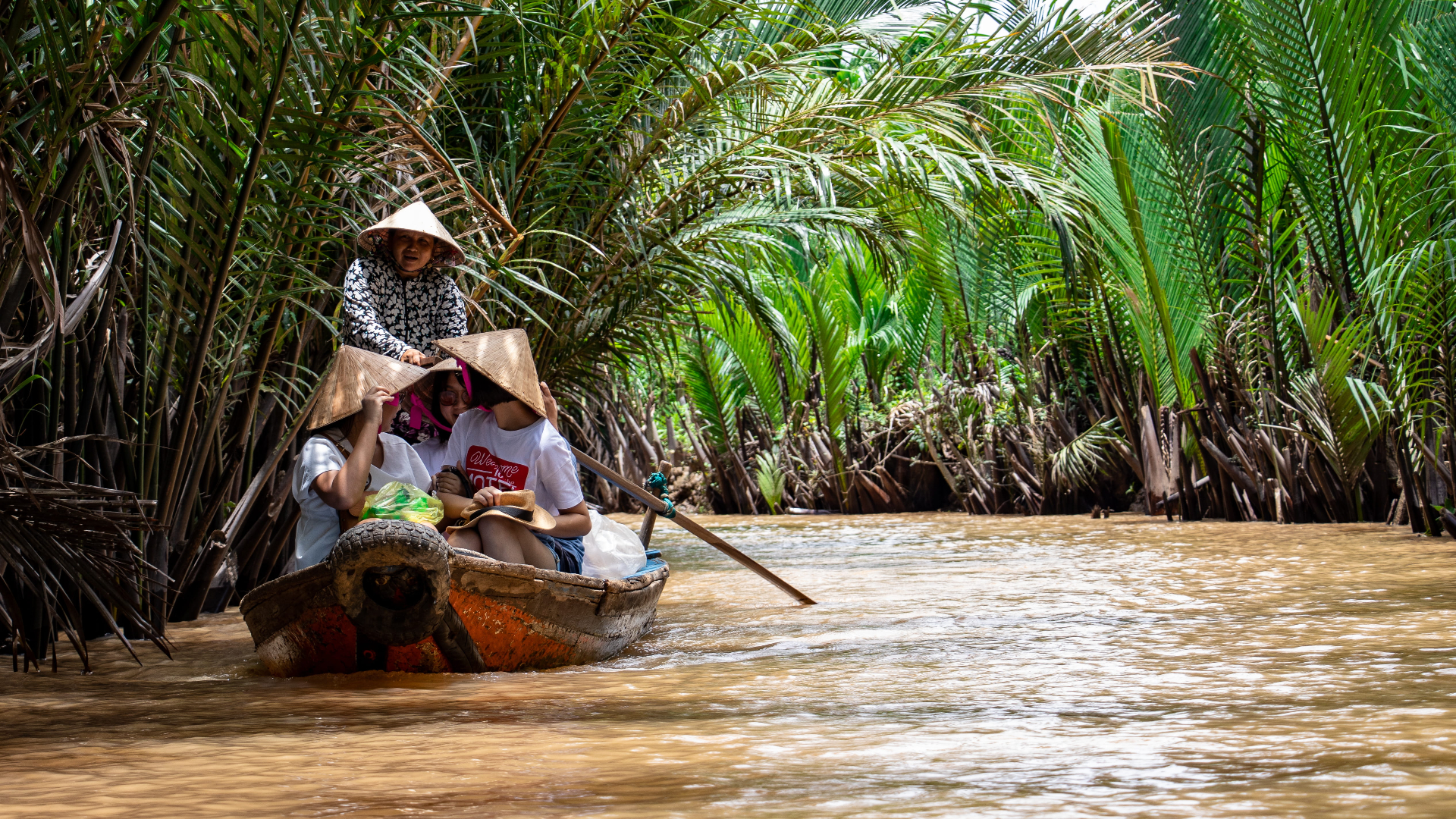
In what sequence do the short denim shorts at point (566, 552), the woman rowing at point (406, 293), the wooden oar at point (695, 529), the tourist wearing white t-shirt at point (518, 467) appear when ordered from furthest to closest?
1. the wooden oar at point (695, 529)
2. the woman rowing at point (406, 293)
3. the short denim shorts at point (566, 552)
4. the tourist wearing white t-shirt at point (518, 467)

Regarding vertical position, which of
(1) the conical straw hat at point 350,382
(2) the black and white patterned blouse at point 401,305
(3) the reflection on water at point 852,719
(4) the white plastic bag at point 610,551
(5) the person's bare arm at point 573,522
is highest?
(2) the black and white patterned blouse at point 401,305

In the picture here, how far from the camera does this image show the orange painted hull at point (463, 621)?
3.56m

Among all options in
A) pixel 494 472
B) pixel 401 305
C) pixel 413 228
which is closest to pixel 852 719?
pixel 494 472

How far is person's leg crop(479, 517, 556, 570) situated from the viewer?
3.88 m

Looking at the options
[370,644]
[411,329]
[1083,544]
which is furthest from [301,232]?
[1083,544]

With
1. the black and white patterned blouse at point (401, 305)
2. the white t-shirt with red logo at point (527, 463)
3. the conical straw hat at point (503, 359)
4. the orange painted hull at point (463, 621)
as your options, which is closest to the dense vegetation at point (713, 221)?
the black and white patterned blouse at point (401, 305)

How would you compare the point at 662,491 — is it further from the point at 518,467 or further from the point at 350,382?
the point at 350,382

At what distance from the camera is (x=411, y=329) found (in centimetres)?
471

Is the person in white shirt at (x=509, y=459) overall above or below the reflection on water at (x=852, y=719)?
above

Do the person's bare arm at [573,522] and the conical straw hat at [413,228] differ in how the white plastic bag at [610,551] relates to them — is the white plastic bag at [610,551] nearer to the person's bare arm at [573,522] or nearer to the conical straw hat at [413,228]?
the person's bare arm at [573,522]

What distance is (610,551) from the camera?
4.60 metres

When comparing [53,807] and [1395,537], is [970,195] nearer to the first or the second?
[1395,537]

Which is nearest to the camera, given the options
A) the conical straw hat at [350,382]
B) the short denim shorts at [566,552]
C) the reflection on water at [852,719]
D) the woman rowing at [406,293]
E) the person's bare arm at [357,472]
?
the reflection on water at [852,719]

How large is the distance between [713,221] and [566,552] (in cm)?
404
